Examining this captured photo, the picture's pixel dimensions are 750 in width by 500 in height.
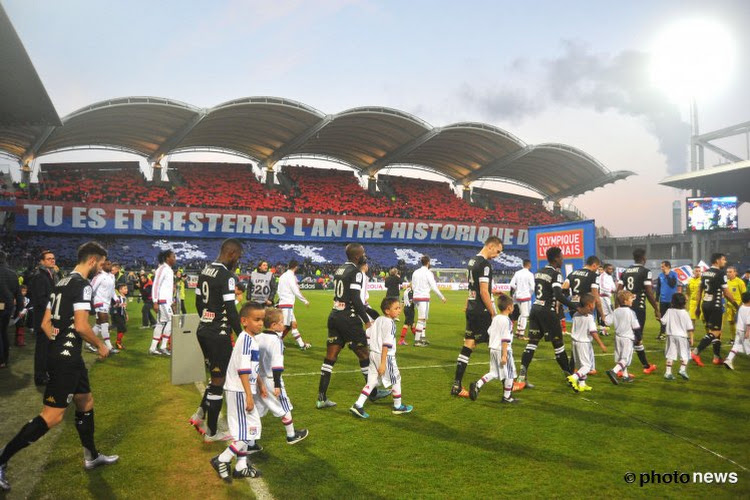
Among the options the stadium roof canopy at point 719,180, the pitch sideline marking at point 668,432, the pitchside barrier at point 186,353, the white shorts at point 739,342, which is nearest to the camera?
the pitch sideline marking at point 668,432

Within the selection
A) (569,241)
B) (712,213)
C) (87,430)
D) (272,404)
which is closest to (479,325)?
(272,404)

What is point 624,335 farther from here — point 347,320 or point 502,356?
point 347,320

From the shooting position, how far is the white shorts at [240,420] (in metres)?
4.48

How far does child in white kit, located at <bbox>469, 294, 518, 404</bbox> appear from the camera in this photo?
6.97 meters

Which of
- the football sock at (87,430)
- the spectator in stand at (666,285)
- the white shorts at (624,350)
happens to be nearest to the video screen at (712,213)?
the spectator in stand at (666,285)

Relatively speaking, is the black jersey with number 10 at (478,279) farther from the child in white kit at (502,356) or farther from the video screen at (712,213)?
the video screen at (712,213)

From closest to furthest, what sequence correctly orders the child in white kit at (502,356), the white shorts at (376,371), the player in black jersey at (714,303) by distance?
the white shorts at (376,371)
the child in white kit at (502,356)
the player in black jersey at (714,303)

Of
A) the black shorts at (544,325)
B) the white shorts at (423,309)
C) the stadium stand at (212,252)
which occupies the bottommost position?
the white shorts at (423,309)

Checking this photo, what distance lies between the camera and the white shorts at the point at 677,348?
340 inches

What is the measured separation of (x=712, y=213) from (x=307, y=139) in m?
32.8

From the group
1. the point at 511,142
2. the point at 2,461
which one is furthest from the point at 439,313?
the point at 511,142

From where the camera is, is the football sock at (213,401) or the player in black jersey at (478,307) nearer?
the football sock at (213,401)

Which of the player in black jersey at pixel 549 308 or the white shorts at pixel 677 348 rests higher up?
the player in black jersey at pixel 549 308

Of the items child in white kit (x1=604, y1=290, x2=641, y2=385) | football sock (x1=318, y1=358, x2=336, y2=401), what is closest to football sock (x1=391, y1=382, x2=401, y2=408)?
football sock (x1=318, y1=358, x2=336, y2=401)
